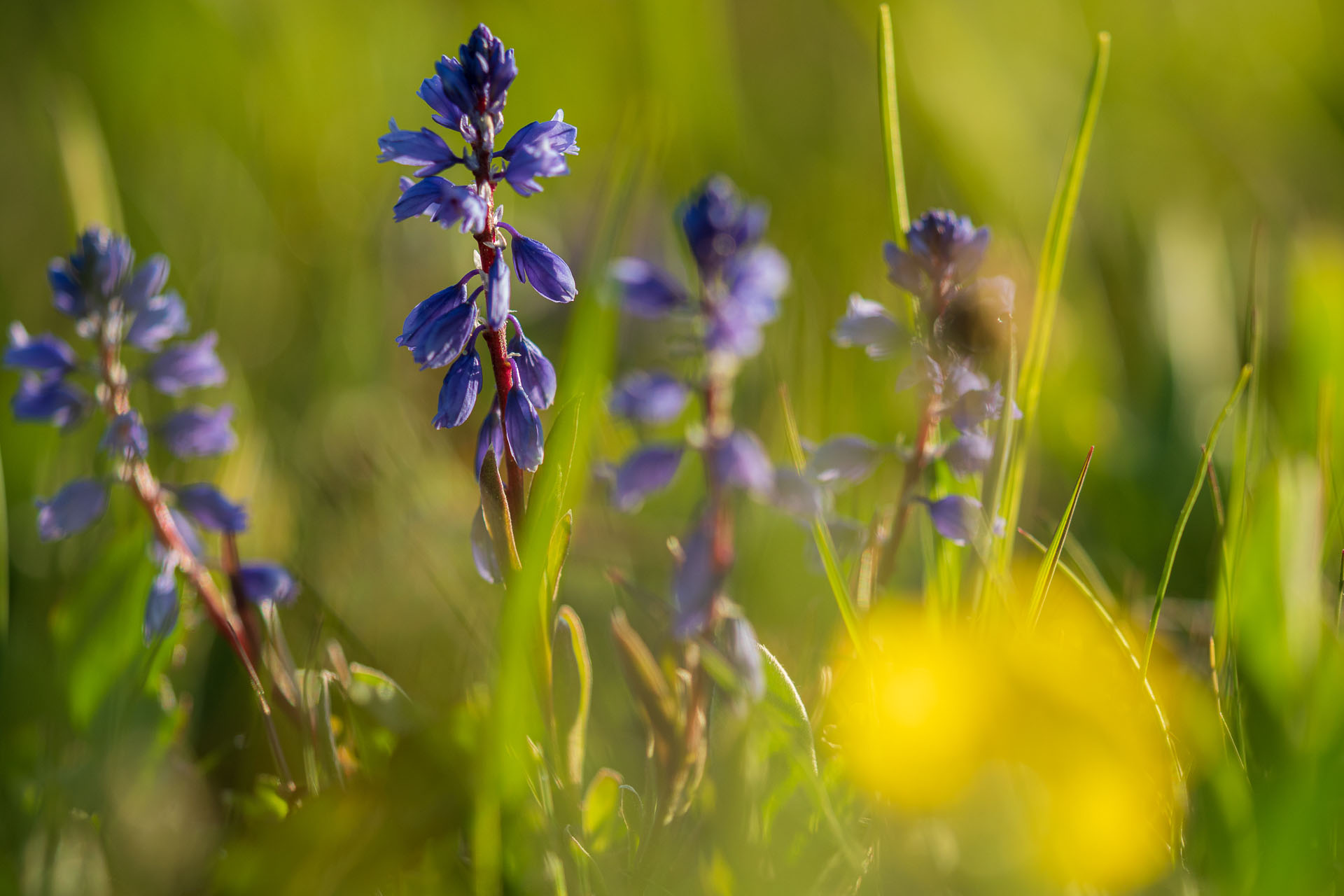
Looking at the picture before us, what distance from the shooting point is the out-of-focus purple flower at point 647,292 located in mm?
828

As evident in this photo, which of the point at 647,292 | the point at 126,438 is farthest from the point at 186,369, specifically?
the point at 647,292

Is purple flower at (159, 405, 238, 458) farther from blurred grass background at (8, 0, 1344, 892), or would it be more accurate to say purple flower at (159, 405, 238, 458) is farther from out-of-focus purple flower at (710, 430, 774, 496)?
out-of-focus purple flower at (710, 430, 774, 496)

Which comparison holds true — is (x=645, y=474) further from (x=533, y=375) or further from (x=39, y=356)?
(x=39, y=356)

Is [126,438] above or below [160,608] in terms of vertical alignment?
above

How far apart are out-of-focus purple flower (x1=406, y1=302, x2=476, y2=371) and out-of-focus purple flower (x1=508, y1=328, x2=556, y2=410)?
0.18 ft

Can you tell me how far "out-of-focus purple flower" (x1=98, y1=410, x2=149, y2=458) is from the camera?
1090 mm

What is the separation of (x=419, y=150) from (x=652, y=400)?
32 centimetres

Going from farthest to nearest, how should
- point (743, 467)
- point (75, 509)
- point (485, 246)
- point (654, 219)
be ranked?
point (654, 219), point (75, 509), point (485, 246), point (743, 467)

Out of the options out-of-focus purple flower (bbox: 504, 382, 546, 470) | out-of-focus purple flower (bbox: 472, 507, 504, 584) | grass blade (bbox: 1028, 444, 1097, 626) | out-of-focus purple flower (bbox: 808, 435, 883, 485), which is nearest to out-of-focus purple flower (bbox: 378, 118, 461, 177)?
out-of-focus purple flower (bbox: 504, 382, 546, 470)

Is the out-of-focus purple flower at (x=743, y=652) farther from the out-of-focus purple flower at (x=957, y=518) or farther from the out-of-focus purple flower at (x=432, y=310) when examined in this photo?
the out-of-focus purple flower at (x=432, y=310)

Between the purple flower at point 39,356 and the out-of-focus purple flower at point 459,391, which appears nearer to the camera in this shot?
the out-of-focus purple flower at point 459,391

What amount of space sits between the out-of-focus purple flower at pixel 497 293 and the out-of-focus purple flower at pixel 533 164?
7cm

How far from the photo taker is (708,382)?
83 cm

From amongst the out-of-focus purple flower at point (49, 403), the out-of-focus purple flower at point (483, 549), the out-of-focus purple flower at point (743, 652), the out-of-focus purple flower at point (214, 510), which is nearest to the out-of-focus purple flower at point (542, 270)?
the out-of-focus purple flower at point (483, 549)
